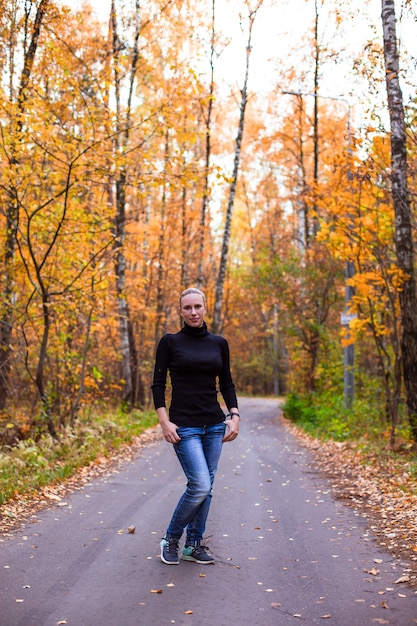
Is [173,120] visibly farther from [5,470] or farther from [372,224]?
[5,470]

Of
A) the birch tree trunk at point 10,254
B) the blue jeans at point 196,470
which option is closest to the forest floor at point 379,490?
the blue jeans at point 196,470

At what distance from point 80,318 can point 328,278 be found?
10763mm

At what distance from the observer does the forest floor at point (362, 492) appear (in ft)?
22.3

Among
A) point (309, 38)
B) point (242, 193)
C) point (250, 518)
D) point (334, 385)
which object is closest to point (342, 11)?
point (250, 518)

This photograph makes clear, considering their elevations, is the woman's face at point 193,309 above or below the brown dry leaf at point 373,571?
above

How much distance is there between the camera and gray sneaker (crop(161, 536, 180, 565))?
221 inches

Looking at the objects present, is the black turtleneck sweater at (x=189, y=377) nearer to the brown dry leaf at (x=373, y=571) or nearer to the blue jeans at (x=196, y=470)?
the blue jeans at (x=196, y=470)

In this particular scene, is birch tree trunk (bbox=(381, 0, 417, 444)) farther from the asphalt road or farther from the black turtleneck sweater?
the black turtleneck sweater

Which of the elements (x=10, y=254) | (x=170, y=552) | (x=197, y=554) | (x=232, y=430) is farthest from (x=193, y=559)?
(x=10, y=254)

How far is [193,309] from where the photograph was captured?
5582 millimetres

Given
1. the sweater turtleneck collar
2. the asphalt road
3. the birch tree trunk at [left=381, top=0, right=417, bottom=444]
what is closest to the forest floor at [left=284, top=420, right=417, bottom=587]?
the asphalt road

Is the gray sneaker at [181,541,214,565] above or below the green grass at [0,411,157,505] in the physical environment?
below

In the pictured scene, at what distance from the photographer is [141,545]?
6.32m

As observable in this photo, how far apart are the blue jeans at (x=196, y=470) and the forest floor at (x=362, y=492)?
168 cm
